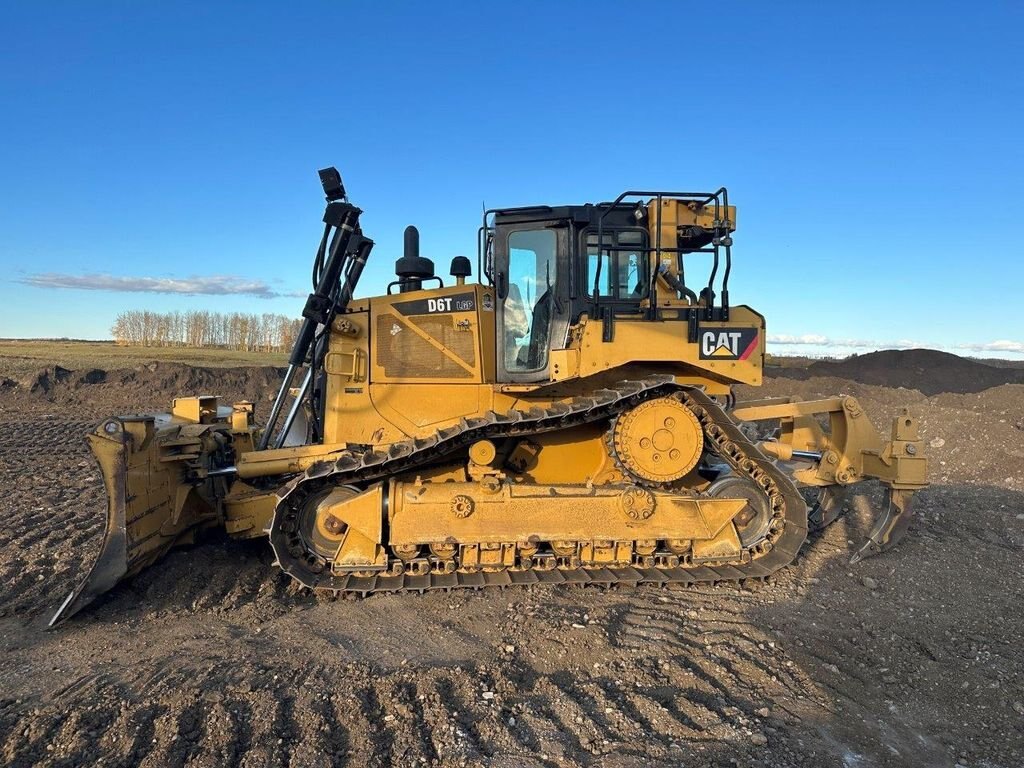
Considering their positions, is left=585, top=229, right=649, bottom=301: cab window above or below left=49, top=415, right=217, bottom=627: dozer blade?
above

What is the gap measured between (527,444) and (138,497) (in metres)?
3.42

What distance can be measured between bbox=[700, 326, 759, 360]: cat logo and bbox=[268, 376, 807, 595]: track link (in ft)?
1.27

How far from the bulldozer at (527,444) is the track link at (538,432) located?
0.02m

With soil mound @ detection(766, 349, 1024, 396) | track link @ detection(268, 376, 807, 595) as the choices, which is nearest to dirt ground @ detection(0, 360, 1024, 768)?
track link @ detection(268, 376, 807, 595)

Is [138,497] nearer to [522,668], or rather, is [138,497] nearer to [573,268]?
[522,668]

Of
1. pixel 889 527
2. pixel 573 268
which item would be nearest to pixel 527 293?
pixel 573 268

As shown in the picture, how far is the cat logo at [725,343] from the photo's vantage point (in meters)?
5.88

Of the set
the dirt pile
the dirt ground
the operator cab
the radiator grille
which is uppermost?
the operator cab

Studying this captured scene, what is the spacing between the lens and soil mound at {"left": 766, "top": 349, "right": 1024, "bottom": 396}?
23.9m

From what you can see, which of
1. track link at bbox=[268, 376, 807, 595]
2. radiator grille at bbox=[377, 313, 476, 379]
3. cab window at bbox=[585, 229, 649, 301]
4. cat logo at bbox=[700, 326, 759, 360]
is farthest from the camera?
radiator grille at bbox=[377, 313, 476, 379]

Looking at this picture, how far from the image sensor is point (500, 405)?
257 inches

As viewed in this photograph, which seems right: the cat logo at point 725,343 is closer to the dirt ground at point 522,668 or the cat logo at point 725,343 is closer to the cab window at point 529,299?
the cab window at point 529,299

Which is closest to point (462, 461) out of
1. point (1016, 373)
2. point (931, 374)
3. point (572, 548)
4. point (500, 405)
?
point (500, 405)

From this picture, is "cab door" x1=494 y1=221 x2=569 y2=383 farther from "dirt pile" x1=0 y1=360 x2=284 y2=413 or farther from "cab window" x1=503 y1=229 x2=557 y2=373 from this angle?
"dirt pile" x1=0 y1=360 x2=284 y2=413
